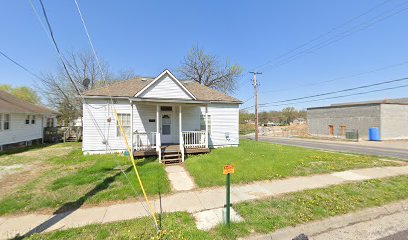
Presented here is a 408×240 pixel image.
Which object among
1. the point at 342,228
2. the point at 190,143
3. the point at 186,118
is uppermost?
the point at 186,118

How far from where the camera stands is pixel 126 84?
13.3 metres

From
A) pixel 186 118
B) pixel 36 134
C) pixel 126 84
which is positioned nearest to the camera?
pixel 186 118

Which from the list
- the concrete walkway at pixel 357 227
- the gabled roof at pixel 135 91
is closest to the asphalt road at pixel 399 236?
the concrete walkway at pixel 357 227

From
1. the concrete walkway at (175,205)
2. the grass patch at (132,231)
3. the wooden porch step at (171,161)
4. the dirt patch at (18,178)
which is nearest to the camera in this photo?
the grass patch at (132,231)

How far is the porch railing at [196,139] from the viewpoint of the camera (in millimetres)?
11015

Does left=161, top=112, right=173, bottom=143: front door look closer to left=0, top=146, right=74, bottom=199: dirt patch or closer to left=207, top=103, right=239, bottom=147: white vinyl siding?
left=207, top=103, right=239, bottom=147: white vinyl siding

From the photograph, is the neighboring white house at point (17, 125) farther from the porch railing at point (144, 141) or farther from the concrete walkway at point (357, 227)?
the concrete walkway at point (357, 227)

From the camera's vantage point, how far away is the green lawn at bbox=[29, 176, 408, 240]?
3447 millimetres

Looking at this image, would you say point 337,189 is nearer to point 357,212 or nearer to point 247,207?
point 357,212

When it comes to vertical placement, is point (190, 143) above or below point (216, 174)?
above

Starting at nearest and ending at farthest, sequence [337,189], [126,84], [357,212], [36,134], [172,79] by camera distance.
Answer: [357,212] → [337,189] → [172,79] → [126,84] → [36,134]

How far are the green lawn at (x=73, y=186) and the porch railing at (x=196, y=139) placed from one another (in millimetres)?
2952

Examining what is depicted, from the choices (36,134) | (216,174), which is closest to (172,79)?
(216,174)

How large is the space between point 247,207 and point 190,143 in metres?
7.45
